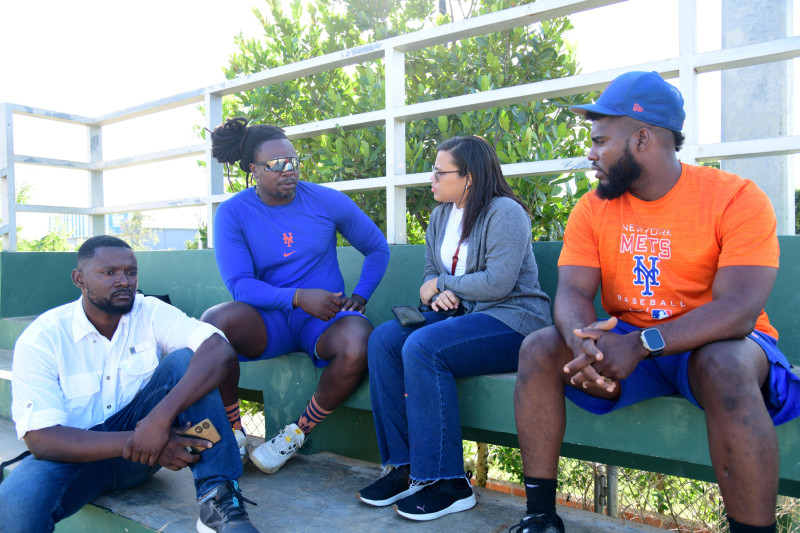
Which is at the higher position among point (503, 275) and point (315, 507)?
point (503, 275)

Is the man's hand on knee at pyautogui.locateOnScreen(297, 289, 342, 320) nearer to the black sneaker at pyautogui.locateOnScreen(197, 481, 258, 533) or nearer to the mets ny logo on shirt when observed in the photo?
the black sneaker at pyautogui.locateOnScreen(197, 481, 258, 533)

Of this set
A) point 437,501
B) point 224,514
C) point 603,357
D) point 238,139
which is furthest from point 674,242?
point 238,139

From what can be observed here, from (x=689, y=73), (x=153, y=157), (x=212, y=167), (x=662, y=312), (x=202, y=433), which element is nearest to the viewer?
(x=662, y=312)

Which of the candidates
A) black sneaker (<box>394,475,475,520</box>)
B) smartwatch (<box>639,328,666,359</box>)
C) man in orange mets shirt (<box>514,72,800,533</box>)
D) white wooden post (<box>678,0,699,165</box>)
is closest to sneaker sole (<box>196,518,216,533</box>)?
black sneaker (<box>394,475,475,520</box>)

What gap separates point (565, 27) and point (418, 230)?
90.0 inches

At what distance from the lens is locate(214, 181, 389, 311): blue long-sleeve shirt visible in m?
3.18

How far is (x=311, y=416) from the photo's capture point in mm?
2963

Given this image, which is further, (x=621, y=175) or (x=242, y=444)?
(x=242, y=444)

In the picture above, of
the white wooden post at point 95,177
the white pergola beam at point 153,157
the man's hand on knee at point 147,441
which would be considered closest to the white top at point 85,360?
the man's hand on knee at point 147,441

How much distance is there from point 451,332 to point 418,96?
3.82 metres

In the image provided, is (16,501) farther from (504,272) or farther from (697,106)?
(697,106)

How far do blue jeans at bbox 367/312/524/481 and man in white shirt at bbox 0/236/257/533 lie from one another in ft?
2.08

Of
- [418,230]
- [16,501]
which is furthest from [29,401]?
[418,230]

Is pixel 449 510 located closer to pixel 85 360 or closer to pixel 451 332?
pixel 451 332
